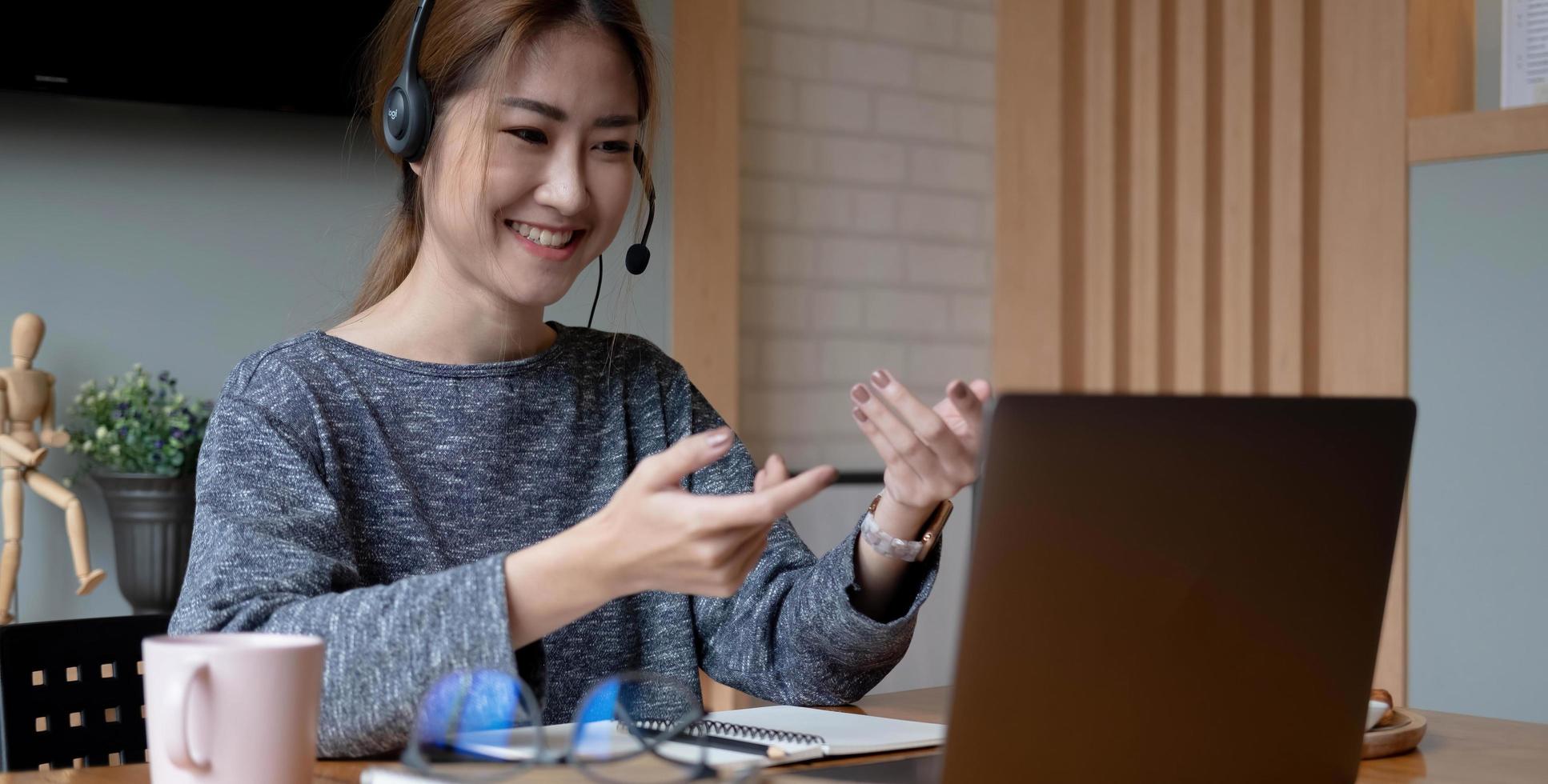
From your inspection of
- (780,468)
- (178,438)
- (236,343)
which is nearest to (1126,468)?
(780,468)

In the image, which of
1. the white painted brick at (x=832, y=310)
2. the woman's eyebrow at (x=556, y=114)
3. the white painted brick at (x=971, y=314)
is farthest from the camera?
the white painted brick at (x=971, y=314)

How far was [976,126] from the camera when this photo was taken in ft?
9.47

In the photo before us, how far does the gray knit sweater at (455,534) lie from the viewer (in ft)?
2.66

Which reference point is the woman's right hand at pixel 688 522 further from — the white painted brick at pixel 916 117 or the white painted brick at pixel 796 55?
the white painted brick at pixel 916 117

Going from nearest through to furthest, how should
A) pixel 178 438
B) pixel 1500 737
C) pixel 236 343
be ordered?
1. pixel 1500 737
2. pixel 178 438
3. pixel 236 343

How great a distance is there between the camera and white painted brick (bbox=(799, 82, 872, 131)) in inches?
104

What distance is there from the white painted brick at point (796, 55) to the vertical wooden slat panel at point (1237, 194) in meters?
0.72

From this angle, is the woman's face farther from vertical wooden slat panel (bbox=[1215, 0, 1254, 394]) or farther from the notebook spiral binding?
vertical wooden slat panel (bbox=[1215, 0, 1254, 394])

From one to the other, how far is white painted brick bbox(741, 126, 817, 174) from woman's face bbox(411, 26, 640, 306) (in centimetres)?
137

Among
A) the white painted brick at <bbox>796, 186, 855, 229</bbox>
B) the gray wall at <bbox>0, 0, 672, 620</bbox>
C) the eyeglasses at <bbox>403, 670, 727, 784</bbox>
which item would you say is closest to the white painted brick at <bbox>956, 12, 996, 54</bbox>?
the white painted brick at <bbox>796, 186, 855, 229</bbox>

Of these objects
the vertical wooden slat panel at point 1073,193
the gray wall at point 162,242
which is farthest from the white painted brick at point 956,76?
the gray wall at point 162,242

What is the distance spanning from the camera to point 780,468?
0.77m

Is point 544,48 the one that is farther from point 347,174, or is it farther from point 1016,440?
point 347,174

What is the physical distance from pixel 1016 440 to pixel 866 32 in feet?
7.36
